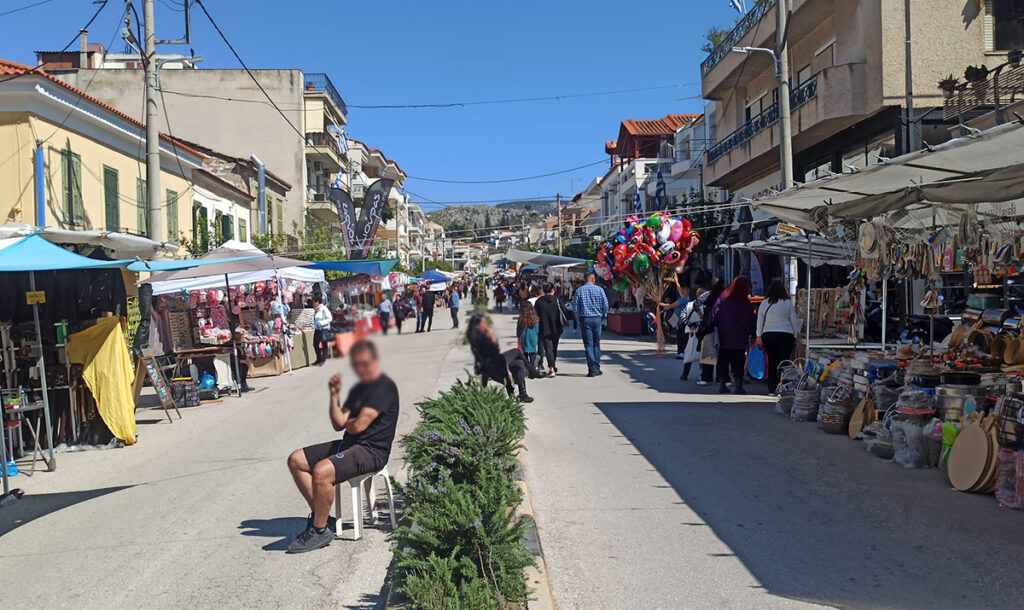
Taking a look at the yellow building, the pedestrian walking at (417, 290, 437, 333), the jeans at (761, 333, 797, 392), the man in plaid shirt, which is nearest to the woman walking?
the jeans at (761, 333, 797, 392)

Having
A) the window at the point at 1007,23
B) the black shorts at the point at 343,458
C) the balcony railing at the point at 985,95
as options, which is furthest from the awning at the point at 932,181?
the window at the point at 1007,23

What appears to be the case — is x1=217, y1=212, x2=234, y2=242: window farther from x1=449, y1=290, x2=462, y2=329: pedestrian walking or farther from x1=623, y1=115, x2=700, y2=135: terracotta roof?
x1=623, y1=115, x2=700, y2=135: terracotta roof

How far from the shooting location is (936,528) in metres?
5.89

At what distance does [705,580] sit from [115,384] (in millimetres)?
8011

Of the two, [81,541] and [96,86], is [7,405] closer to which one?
[81,541]

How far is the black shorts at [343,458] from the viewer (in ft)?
14.9

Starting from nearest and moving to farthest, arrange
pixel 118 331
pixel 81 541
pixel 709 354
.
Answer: pixel 81 541, pixel 118 331, pixel 709 354

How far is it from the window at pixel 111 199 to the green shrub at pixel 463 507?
51.0 ft

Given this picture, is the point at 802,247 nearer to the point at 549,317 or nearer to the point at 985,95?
the point at 985,95

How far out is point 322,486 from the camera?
4602mm

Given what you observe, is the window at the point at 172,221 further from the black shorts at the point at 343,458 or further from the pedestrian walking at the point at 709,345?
the black shorts at the point at 343,458

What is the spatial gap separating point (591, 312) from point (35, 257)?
689 centimetres

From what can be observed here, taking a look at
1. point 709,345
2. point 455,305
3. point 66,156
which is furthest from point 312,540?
point 66,156

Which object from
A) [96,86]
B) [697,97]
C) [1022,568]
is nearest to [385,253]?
[1022,568]
